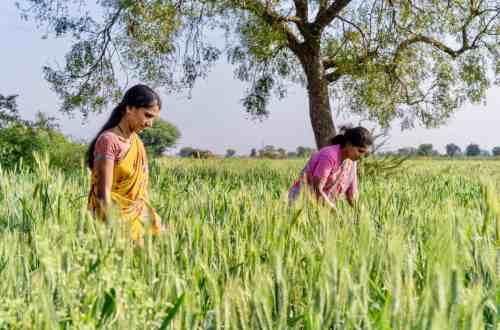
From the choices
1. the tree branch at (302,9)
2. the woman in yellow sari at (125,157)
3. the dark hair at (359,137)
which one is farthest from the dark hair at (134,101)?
the tree branch at (302,9)

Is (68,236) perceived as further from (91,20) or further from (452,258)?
(91,20)

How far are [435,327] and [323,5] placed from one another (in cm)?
1207

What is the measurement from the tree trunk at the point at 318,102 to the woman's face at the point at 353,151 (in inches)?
307

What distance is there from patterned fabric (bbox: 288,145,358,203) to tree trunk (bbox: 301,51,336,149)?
752 cm

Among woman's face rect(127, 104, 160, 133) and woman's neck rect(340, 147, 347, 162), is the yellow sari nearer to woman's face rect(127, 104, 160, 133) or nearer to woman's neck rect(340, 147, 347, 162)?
woman's face rect(127, 104, 160, 133)

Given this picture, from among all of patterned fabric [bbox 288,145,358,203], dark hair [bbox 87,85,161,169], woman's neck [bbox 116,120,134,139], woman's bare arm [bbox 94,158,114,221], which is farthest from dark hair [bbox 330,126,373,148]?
woman's bare arm [bbox 94,158,114,221]

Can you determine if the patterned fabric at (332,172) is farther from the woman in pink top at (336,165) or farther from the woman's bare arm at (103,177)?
the woman's bare arm at (103,177)

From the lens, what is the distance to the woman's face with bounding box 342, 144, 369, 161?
16.4 ft

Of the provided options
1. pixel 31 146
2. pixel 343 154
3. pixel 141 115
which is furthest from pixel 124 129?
pixel 31 146

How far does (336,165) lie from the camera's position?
16.8 feet

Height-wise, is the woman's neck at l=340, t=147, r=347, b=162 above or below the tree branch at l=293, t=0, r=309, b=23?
below

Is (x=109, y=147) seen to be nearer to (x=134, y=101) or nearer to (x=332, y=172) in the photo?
(x=134, y=101)

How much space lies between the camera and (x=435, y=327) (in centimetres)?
86

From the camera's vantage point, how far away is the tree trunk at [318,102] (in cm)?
1298
